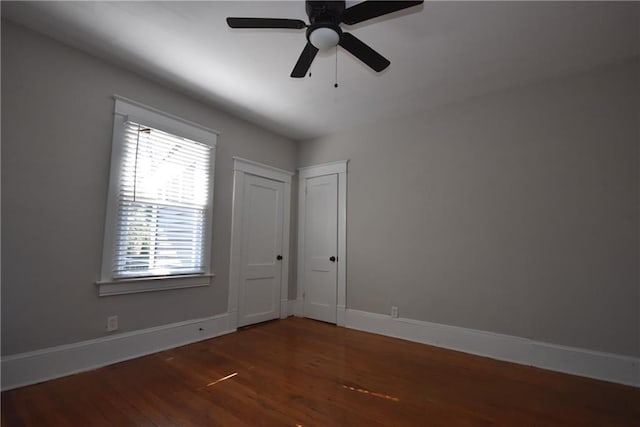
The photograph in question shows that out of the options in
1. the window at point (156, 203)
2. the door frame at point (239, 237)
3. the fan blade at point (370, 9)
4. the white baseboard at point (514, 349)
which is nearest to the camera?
the fan blade at point (370, 9)

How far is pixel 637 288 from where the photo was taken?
8.35 feet

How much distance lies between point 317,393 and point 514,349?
2.08 meters

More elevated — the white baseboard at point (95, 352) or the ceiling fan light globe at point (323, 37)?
the ceiling fan light globe at point (323, 37)

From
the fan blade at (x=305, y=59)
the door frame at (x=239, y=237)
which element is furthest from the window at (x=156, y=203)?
the fan blade at (x=305, y=59)

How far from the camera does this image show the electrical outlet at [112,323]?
9.04 ft

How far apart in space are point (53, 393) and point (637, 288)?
4781 mm

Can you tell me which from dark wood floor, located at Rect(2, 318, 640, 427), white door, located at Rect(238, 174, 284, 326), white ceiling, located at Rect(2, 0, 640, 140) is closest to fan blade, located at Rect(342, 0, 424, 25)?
white ceiling, located at Rect(2, 0, 640, 140)

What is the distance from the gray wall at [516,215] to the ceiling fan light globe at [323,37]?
2212 mm

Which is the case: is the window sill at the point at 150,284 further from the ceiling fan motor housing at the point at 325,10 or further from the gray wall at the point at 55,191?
the ceiling fan motor housing at the point at 325,10

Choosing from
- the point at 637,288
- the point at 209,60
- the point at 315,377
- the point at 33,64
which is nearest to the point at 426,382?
the point at 315,377

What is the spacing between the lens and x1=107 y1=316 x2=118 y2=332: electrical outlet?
2.75 metres

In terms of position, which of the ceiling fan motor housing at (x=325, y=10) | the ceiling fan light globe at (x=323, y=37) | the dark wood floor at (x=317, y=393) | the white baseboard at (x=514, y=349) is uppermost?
the ceiling fan motor housing at (x=325, y=10)

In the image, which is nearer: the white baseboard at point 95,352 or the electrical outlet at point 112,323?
the white baseboard at point 95,352

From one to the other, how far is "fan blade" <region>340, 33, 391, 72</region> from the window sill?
112 inches
